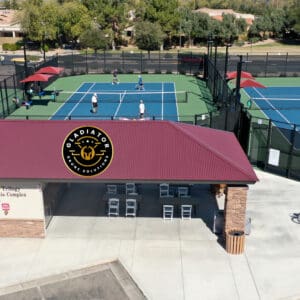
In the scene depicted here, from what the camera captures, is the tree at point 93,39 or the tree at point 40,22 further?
the tree at point 40,22

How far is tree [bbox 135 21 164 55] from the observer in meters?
81.4

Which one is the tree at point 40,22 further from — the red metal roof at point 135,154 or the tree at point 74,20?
the red metal roof at point 135,154

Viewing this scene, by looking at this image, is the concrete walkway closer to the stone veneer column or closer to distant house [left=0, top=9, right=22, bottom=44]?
the stone veneer column

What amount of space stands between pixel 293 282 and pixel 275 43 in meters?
90.7

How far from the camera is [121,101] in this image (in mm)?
36969

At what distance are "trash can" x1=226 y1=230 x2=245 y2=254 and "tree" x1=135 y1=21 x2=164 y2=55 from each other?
234ft

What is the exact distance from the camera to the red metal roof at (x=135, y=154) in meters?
13.9

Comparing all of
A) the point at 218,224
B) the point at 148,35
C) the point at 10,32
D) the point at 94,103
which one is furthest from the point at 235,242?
the point at 10,32

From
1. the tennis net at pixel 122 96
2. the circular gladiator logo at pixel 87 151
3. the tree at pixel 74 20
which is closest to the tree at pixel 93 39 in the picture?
the tree at pixel 74 20

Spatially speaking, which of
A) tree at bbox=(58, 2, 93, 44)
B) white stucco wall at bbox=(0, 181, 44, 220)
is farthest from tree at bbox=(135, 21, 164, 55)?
white stucco wall at bbox=(0, 181, 44, 220)

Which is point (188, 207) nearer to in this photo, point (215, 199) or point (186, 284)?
point (215, 199)

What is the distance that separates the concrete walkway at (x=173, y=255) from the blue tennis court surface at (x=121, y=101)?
14390mm

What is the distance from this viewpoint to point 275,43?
315ft

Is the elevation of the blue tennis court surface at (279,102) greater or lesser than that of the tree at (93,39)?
lesser
